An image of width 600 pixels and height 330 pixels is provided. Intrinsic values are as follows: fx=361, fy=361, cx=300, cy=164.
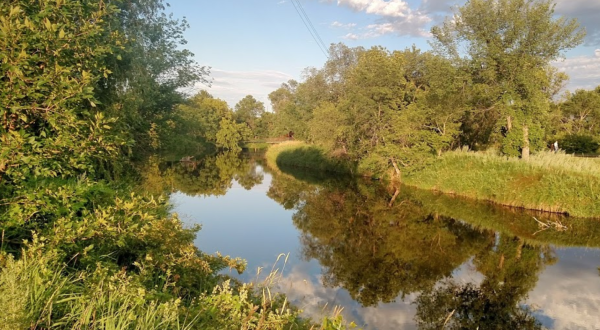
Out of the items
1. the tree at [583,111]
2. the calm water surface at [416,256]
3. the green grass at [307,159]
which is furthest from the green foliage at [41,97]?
the tree at [583,111]

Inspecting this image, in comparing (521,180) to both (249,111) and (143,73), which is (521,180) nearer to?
(143,73)

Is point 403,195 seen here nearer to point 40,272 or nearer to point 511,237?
point 511,237

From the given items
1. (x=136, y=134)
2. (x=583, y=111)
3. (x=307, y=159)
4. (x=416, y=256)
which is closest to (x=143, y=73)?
(x=136, y=134)

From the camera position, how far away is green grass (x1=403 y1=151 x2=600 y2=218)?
15773mm

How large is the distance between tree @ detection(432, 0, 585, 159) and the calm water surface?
640 cm

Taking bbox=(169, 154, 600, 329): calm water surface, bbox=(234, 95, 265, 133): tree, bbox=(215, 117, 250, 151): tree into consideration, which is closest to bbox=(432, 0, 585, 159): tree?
bbox=(169, 154, 600, 329): calm water surface

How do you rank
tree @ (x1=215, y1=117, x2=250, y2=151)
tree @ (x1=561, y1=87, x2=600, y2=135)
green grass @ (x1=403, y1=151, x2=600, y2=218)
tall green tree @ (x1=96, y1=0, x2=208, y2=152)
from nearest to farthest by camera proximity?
tall green tree @ (x1=96, y1=0, x2=208, y2=152) → green grass @ (x1=403, y1=151, x2=600, y2=218) → tree @ (x1=561, y1=87, x2=600, y2=135) → tree @ (x1=215, y1=117, x2=250, y2=151)

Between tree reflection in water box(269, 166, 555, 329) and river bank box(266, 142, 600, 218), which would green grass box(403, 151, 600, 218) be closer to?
river bank box(266, 142, 600, 218)

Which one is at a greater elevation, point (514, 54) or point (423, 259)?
point (514, 54)

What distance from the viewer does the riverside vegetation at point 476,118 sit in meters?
18.1

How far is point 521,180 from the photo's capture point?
18250mm

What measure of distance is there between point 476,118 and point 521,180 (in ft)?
34.9

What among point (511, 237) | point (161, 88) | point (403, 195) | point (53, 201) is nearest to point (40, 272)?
point (53, 201)

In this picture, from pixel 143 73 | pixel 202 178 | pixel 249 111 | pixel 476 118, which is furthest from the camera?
pixel 249 111
